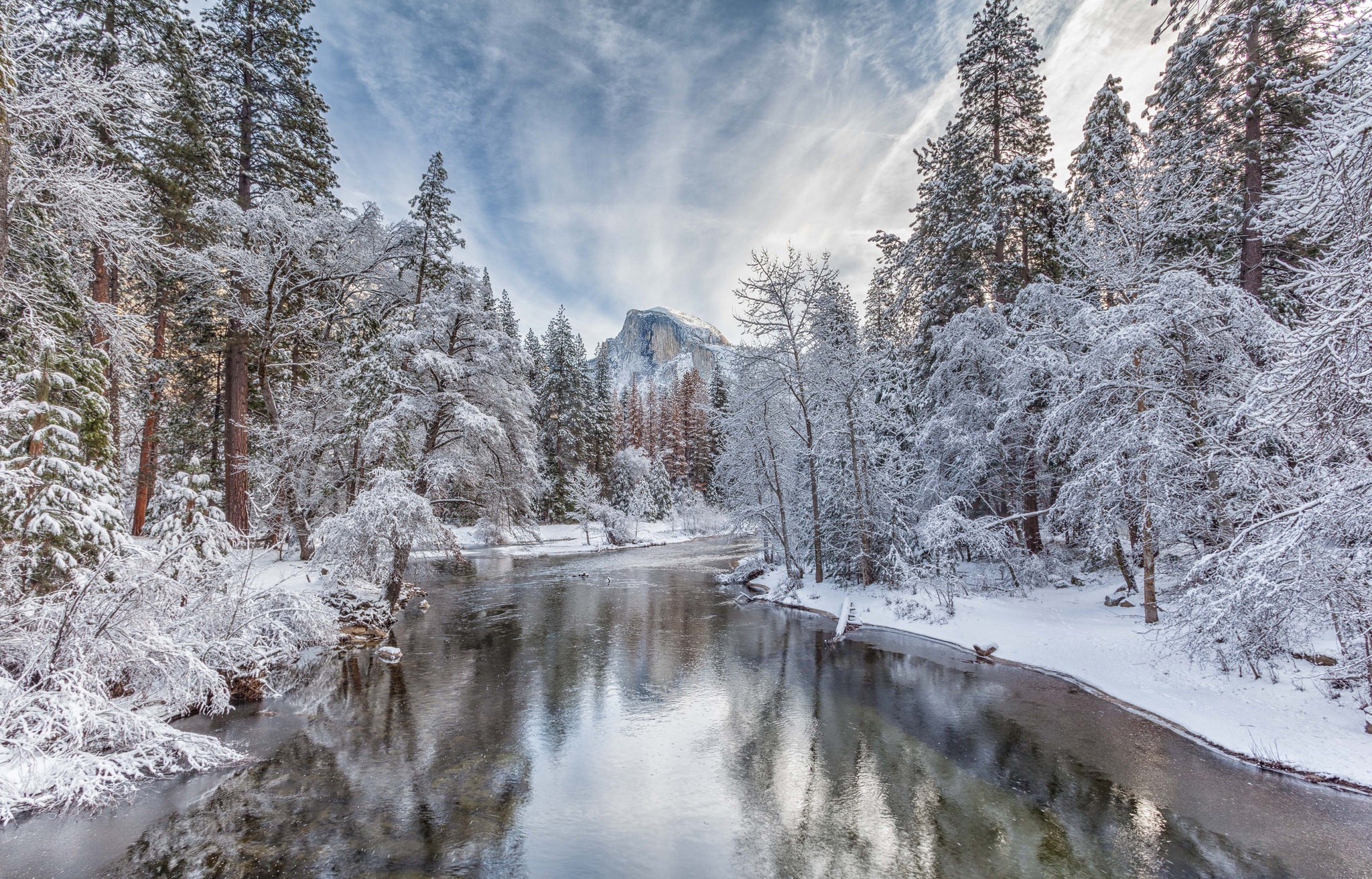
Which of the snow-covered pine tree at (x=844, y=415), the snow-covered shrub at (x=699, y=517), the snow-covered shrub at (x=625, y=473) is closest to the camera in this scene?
the snow-covered pine tree at (x=844, y=415)

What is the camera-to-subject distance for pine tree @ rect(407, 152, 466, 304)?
692 inches

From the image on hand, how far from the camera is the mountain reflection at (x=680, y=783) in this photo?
5.68 metres

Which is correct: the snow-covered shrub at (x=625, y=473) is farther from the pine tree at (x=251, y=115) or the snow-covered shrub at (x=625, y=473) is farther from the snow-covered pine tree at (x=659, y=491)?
the pine tree at (x=251, y=115)

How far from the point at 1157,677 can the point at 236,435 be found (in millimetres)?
22167

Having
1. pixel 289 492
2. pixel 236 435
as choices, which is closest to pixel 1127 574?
pixel 236 435

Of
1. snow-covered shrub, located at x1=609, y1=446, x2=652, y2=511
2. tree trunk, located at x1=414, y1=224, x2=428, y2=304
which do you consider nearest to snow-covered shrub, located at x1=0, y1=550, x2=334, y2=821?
tree trunk, located at x1=414, y1=224, x2=428, y2=304

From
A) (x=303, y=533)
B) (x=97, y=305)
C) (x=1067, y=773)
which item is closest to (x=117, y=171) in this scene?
(x=97, y=305)

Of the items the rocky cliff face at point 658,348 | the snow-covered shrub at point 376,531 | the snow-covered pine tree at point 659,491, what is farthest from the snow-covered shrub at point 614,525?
the rocky cliff face at point 658,348

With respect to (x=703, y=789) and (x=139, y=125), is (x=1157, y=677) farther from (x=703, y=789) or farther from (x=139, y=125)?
(x=139, y=125)

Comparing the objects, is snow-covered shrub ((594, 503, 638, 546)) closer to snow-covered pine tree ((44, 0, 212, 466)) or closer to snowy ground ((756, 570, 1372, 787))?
snowy ground ((756, 570, 1372, 787))

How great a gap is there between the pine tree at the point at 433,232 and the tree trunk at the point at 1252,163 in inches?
814

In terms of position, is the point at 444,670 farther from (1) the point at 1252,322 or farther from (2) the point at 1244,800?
(1) the point at 1252,322

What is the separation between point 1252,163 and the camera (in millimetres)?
11281

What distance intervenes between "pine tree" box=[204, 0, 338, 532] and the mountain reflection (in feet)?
24.7
